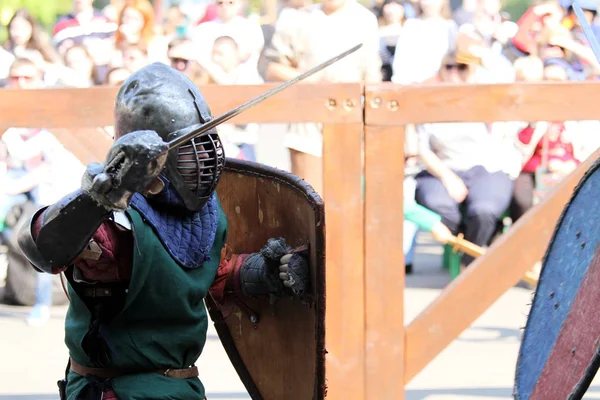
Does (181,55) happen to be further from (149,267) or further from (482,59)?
(149,267)

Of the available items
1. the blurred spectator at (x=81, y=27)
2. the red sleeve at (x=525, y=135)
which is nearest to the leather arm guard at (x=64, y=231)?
the red sleeve at (x=525, y=135)

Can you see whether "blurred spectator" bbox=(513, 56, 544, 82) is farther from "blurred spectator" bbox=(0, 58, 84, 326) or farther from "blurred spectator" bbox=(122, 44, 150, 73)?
"blurred spectator" bbox=(0, 58, 84, 326)

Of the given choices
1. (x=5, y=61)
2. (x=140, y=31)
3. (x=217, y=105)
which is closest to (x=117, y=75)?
(x=5, y=61)

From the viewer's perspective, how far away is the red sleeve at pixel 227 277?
334cm

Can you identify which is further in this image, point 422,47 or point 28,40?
point 28,40

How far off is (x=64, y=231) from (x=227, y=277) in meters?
0.76

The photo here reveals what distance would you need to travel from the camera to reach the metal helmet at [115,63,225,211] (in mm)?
2902

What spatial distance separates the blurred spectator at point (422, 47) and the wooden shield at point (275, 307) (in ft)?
14.0

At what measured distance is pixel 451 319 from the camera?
454 cm

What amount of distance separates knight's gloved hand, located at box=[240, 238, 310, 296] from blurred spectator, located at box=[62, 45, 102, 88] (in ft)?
14.1

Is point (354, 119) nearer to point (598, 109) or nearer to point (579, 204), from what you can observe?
point (598, 109)

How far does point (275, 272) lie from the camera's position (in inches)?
127

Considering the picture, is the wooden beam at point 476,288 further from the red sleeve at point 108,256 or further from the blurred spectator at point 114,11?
the blurred spectator at point 114,11

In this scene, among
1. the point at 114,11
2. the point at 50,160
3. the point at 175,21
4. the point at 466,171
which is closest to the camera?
the point at 50,160
